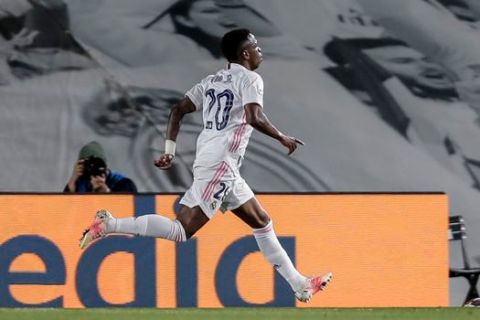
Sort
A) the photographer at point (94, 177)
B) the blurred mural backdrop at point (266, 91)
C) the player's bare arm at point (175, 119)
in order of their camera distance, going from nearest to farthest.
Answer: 1. the player's bare arm at point (175, 119)
2. the photographer at point (94, 177)
3. the blurred mural backdrop at point (266, 91)

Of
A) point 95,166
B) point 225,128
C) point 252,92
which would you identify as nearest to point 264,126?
point 252,92

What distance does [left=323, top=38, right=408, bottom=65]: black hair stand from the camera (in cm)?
1144

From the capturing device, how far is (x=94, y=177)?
984 centimetres

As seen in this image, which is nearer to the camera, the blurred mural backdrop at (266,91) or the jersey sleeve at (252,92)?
the jersey sleeve at (252,92)

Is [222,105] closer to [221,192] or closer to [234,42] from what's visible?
[234,42]

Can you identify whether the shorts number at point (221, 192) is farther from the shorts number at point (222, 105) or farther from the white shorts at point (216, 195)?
the shorts number at point (222, 105)

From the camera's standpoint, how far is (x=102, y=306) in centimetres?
907

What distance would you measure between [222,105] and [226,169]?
346mm

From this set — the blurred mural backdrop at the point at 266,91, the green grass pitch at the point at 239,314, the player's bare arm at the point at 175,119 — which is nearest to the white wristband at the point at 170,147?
the player's bare arm at the point at 175,119

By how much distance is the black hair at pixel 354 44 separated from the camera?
1144 centimetres

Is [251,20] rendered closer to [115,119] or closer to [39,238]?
[115,119]

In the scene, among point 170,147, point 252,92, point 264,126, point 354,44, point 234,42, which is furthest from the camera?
point 354,44

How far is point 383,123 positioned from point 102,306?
128 inches

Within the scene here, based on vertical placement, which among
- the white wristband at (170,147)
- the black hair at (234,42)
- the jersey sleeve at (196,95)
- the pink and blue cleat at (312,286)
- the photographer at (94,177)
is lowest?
the photographer at (94,177)
